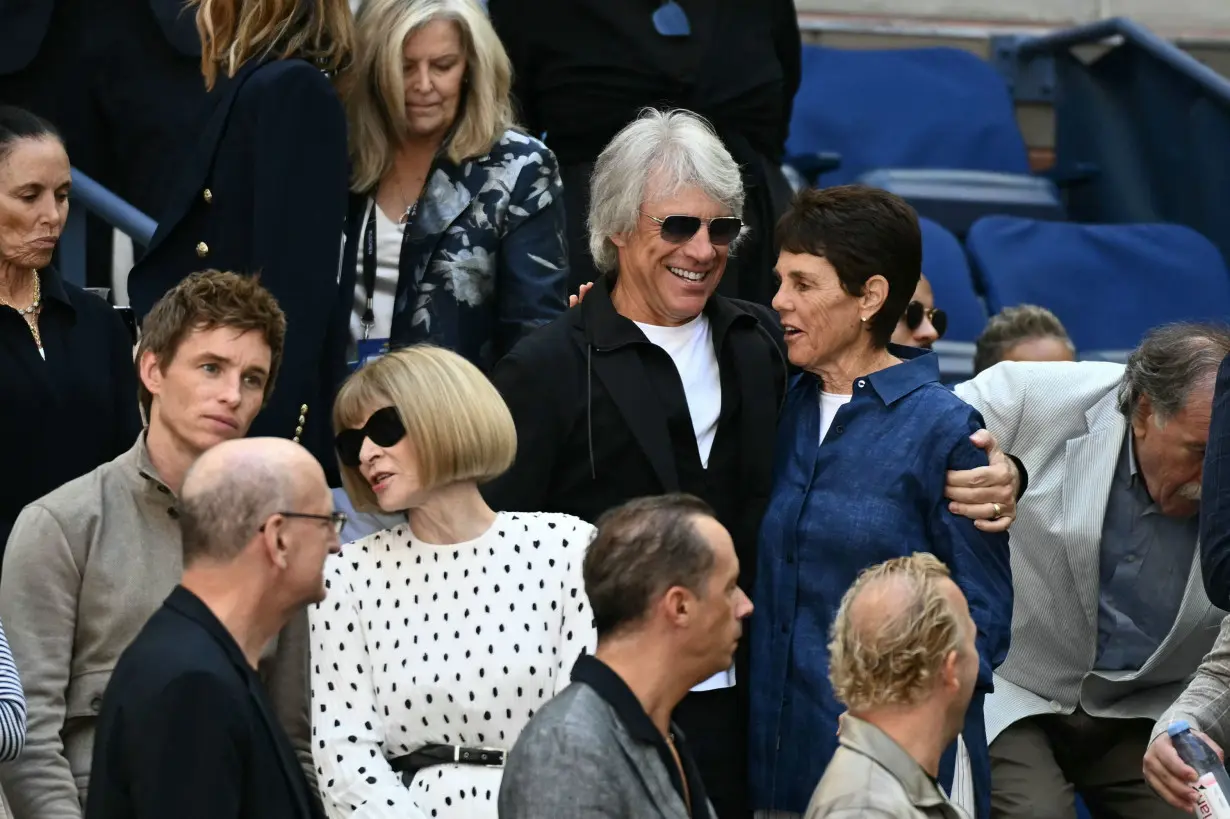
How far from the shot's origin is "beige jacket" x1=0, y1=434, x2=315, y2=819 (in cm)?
Result: 377

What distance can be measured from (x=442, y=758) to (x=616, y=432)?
77 centimetres

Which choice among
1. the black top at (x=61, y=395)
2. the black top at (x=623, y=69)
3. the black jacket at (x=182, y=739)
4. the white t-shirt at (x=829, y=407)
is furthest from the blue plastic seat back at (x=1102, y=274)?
the black jacket at (x=182, y=739)

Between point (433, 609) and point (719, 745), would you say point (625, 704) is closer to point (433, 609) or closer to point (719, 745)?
point (433, 609)

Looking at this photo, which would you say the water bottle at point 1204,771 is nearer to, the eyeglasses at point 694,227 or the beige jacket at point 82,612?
the eyeglasses at point 694,227

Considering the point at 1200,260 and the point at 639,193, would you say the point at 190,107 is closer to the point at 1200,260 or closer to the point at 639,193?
the point at 639,193

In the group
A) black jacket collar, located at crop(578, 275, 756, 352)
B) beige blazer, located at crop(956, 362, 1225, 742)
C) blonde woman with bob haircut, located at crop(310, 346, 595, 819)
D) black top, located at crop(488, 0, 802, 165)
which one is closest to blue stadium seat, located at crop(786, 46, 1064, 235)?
black top, located at crop(488, 0, 802, 165)

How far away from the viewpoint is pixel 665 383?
428 centimetres

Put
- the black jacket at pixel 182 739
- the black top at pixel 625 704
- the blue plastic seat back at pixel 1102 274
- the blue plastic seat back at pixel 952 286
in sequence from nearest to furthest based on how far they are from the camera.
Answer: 1. the black jacket at pixel 182 739
2. the black top at pixel 625 704
3. the blue plastic seat back at pixel 952 286
4. the blue plastic seat back at pixel 1102 274

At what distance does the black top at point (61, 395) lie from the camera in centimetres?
434

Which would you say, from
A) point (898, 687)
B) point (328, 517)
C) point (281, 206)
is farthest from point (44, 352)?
point (898, 687)

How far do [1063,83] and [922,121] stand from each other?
863 millimetres

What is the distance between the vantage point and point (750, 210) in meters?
5.59

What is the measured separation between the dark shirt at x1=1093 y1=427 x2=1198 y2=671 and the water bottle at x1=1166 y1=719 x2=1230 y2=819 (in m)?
0.51

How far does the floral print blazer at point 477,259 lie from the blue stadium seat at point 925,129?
337 cm
